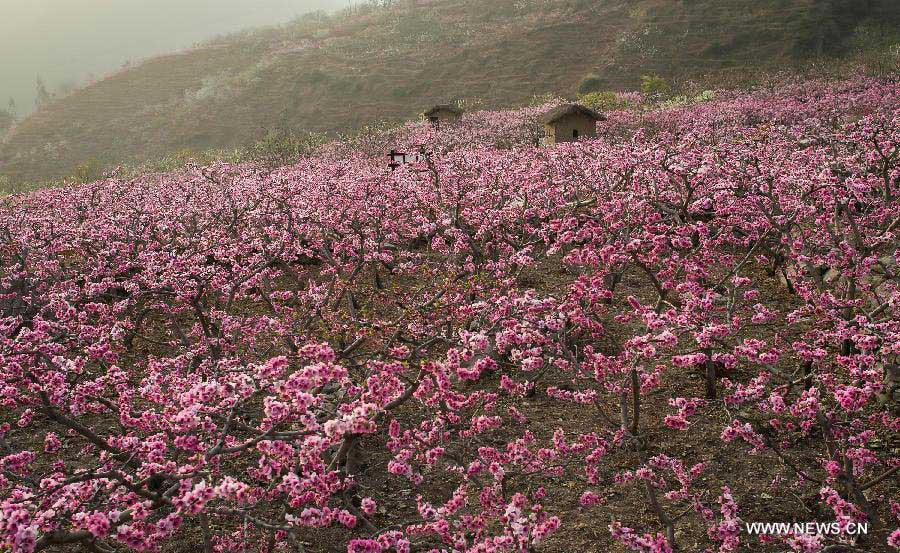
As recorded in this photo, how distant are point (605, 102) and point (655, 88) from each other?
747 centimetres

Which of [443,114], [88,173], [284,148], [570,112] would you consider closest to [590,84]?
[443,114]

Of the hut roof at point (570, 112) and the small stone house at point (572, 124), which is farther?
the small stone house at point (572, 124)

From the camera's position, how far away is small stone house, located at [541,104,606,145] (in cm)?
3322

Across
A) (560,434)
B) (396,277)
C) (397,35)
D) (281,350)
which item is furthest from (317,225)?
(397,35)

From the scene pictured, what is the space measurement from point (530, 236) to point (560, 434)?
9514 millimetres

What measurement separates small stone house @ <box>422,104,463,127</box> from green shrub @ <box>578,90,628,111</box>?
10974 mm

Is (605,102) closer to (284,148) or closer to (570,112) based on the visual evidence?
(570,112)

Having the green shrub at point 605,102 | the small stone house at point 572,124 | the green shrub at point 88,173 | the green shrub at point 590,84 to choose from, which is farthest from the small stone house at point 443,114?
the green shrub at point 88,173

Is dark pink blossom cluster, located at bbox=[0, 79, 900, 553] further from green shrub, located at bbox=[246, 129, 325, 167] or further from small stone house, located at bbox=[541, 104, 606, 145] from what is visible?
green shrub, located at bbox=[246, 129, 325, 167]

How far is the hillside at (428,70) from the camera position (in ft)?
195

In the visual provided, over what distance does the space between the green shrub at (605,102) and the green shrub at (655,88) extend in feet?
8.43

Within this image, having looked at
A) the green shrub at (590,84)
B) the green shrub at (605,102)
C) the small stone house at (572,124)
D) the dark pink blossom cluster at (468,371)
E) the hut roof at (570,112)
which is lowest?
the dark pink blossom cluster at (468,371)

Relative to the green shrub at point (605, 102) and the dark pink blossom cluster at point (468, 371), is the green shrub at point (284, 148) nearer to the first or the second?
the green shrub at point (605, 102)

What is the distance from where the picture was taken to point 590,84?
58406 millimetres
